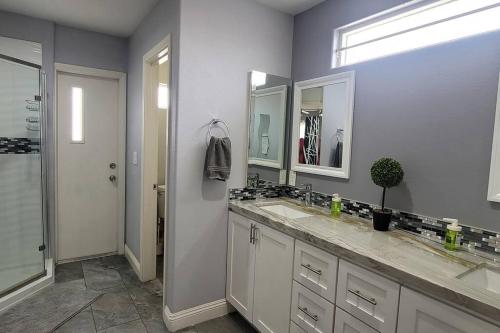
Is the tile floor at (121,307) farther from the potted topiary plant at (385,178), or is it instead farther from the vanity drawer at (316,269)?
the potted topiary plant at (385,178)

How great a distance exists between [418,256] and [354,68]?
1326 millimetres

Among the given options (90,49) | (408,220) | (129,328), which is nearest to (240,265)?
(129,328)

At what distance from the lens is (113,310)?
2.34 meters

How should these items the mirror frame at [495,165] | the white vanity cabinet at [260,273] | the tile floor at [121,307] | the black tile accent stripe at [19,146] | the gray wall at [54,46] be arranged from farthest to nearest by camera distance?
the gray wall at [54,46] < the black tile accent stripe at [19,146] < the tile floor at [121,307] < the white vanity cabinet at [260,273] < the mirror frame at [495,165]

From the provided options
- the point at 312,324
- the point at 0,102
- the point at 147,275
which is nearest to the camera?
the point at 312,324

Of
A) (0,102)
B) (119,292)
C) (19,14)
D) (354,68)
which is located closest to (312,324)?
(354,68)

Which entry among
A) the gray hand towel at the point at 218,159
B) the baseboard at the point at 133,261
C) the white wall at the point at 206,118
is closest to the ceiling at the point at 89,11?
the white wall at the point at 206,118

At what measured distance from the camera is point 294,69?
2.54m

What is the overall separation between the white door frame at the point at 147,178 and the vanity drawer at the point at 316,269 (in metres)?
1.74

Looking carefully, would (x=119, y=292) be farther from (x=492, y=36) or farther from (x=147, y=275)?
(x=492, y=36)

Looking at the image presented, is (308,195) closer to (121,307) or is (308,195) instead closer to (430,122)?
(430,122)

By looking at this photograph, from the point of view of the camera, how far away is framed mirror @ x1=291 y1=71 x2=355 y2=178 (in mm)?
2086

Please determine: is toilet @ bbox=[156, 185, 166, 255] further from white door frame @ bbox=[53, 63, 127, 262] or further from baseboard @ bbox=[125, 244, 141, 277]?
white door frame @ bbox=[53, 63, 127, 262]

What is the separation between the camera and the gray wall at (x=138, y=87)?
2.08m
